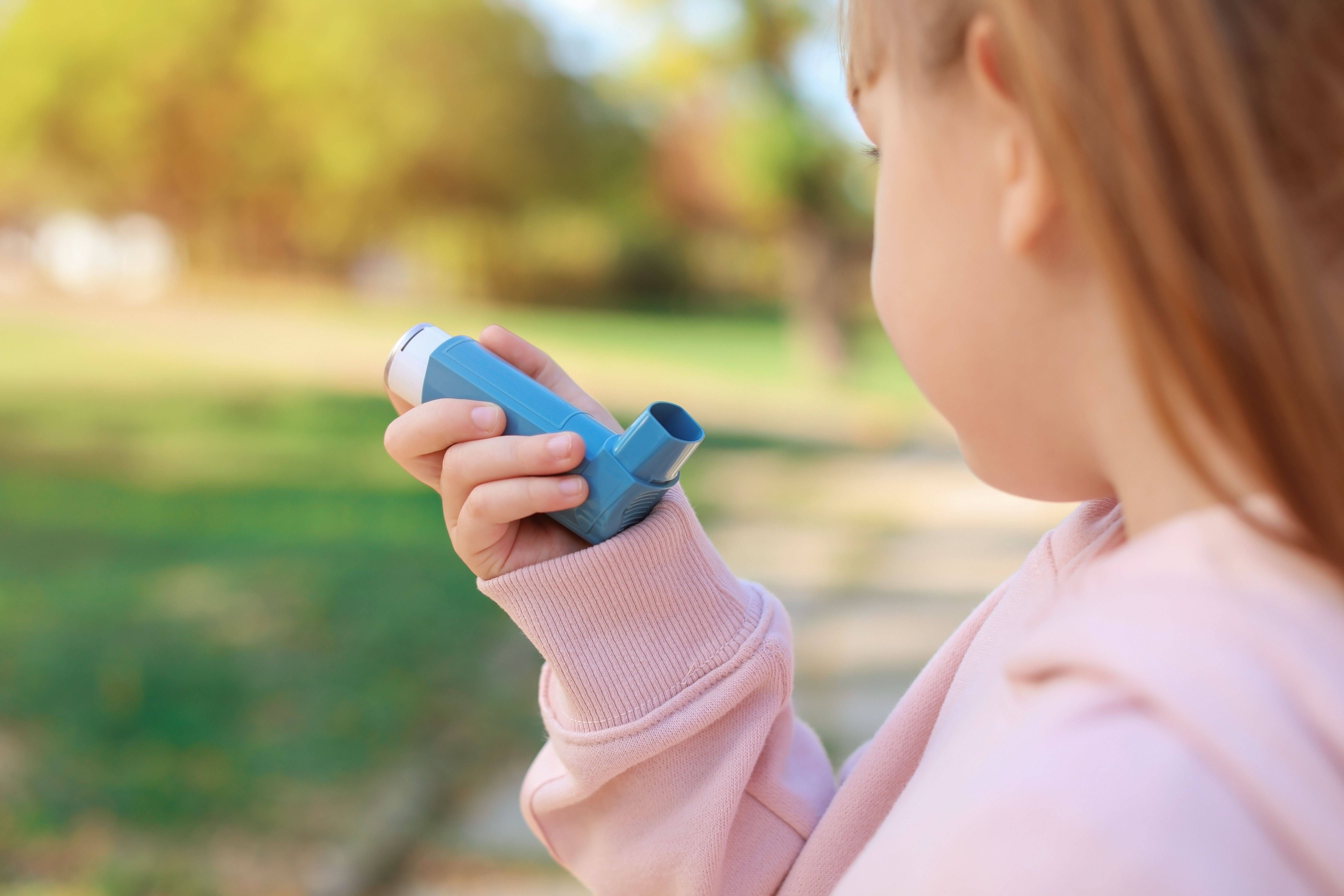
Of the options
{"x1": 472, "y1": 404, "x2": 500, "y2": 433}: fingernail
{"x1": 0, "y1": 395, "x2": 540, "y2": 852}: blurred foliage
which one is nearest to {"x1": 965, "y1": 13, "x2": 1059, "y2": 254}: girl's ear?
{"x1": 472, "y1": 404, "x2": 500, "y2": 433}: fingernail

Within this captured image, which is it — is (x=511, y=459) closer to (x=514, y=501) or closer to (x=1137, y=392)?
(x=514, y=501)

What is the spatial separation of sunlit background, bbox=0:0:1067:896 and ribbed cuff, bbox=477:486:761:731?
1.98 ft

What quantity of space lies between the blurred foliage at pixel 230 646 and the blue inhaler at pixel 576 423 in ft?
5.83

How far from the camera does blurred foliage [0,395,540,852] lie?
8.18 feet

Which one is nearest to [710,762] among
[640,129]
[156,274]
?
[156,274]

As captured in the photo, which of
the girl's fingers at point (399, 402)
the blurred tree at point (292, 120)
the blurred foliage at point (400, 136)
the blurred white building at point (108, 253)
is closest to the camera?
the girl's fingers at point (399, 402)

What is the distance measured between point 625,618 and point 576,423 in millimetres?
→ 147

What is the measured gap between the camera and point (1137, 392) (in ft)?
1.70

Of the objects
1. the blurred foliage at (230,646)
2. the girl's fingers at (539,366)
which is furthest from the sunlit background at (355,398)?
the girl's fingers at (539,366)

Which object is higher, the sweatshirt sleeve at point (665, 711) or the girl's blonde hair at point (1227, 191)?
the girl's blonde hair at point (1227, 191)

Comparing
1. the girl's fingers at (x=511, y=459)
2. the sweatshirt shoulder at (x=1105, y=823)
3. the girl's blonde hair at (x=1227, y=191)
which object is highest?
the girl's blonde hair at (x=1227, y=191)

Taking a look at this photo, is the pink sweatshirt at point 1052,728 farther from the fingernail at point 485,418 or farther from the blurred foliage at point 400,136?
the blurred foliage at point 400,136

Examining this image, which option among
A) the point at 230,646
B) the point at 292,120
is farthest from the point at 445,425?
the point at 292,120

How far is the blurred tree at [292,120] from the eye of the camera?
12.8 m
